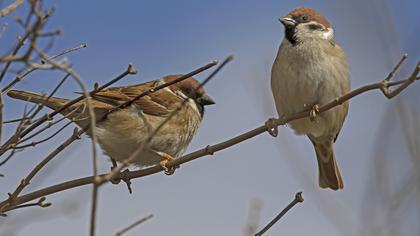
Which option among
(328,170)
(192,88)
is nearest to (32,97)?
(192,88)

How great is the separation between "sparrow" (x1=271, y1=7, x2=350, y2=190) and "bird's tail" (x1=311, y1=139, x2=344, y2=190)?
417 millimetres

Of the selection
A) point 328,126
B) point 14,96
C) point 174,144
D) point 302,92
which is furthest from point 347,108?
point 14,96

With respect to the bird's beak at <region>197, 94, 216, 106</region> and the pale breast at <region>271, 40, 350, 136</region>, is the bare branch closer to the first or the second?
the pale breast at <region>271, 40, 350, 136</region>

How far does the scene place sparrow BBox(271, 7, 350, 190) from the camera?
376cm

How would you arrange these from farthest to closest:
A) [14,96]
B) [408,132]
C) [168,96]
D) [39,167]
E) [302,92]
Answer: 1. [168,96]
2. [302,92]
3. [14,96]
4. [408,132]
5. [39,167]

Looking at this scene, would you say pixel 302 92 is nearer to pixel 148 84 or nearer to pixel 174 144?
pixel 174 144

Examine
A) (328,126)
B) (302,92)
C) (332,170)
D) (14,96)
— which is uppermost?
(14,96)

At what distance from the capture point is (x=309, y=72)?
3.78 meters

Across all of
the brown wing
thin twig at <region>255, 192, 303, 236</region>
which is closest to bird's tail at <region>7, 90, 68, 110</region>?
the brown wing

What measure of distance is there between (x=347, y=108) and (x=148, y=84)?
146 cm

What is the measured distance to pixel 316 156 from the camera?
4734mm

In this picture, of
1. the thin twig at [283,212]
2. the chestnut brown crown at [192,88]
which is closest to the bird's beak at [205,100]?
the chestnut brown crown at [192,88]

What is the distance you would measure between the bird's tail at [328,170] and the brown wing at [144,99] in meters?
1.12

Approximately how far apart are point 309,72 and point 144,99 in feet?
3.80
